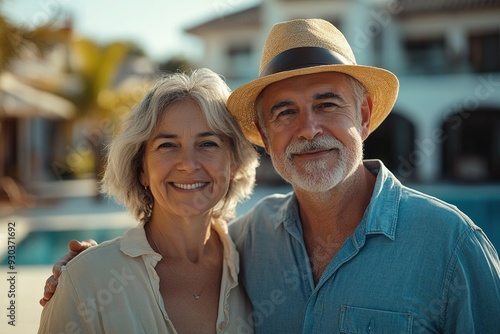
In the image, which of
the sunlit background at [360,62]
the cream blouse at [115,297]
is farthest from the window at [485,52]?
the cream blouse at [115,297]

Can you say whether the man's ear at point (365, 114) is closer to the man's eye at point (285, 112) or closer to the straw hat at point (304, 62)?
the straw hat at point (304, 62)

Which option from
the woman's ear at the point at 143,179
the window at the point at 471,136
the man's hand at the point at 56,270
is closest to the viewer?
the man's hand at the point at 56,270

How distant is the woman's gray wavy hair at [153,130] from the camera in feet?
9.30

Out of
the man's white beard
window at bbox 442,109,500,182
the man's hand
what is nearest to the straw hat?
the man's white beard

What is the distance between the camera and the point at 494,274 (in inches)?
93.4

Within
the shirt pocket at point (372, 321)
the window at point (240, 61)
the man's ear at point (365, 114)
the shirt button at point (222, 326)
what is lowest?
the shirt button at point (222, 326)

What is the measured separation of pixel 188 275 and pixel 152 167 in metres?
0.58

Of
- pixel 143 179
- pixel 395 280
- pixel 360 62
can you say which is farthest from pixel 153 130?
pixel 360 62

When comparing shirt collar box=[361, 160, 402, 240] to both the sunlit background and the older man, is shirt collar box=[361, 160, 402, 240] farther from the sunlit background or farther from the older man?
the sunlit background

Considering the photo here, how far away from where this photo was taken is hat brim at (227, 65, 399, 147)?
2770 millimetres

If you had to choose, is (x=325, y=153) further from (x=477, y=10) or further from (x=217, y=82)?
(x=477, y=10)

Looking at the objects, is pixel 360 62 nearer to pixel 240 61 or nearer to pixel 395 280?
pixel 240 61

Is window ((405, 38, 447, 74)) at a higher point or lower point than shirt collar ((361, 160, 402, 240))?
higher

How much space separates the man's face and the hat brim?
0.08 m
